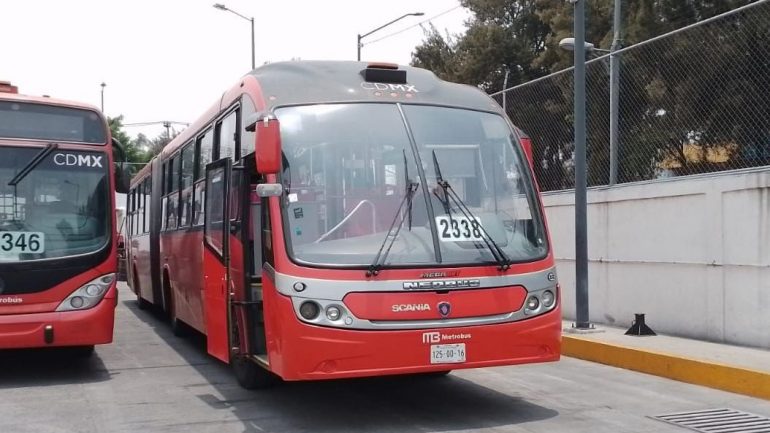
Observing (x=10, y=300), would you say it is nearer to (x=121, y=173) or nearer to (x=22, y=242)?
(x=22, y=242)

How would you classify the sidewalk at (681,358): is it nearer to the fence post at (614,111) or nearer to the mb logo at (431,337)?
the fence post at (614,111)

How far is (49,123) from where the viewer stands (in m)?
9.41

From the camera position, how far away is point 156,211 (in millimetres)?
13836

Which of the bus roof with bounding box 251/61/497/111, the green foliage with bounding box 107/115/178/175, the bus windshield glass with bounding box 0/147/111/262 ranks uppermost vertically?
the green foliage with bounding box 107/115/178/175

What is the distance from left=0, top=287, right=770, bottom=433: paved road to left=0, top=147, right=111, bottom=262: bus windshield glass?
57.6 inches

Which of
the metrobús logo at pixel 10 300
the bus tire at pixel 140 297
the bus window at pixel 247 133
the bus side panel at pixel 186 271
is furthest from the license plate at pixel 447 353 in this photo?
the bus tire at pixel 140 297

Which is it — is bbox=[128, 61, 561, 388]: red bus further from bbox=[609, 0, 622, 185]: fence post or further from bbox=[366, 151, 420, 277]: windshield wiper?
bbox=[609, 0, 622, 185]: fence post

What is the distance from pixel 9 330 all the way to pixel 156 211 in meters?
5.31

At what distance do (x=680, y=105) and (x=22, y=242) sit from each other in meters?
8.07

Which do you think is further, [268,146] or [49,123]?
[49,123]

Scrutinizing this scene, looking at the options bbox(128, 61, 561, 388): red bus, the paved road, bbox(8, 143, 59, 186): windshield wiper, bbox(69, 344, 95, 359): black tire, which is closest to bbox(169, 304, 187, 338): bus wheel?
bbox(69, 344, 95, 359): black tire

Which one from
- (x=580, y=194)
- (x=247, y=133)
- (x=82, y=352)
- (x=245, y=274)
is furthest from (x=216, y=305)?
(x=580, y=194)

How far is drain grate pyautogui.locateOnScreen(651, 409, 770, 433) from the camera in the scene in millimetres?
6926

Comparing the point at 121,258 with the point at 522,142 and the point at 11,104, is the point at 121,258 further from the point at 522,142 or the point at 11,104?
the point at 522,142
